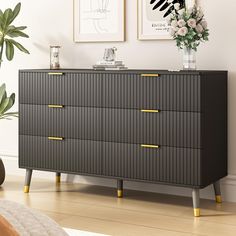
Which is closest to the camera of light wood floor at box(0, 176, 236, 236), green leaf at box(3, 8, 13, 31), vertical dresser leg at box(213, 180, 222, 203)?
light wood floor at box(0, 176, 236, 236)

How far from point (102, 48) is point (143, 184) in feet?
3.57

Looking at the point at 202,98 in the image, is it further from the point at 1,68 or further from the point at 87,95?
the point at 1,68

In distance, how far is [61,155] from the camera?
401cm

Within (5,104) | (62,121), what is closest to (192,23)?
(62,121)

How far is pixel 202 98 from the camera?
3.46 metres

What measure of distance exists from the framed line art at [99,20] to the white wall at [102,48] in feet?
0.16

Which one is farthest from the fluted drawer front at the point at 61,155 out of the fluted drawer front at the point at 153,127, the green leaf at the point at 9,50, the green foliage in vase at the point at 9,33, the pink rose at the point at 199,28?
the pink rose at the point at 199,28

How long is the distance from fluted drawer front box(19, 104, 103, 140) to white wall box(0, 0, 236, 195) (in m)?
0.58

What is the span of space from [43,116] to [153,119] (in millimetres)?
887

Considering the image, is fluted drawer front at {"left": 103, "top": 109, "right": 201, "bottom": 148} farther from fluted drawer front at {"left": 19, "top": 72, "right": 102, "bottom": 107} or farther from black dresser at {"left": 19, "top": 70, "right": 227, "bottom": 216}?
fluted drawer front at {"left": 19, "top": 72, "right": 102, "bottom": 107}

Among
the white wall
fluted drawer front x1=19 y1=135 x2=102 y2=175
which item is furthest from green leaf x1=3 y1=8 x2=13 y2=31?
fluted drawer front x1=19 y1=135 x2=102 y2=175

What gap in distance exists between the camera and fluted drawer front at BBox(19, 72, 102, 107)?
3842 mm

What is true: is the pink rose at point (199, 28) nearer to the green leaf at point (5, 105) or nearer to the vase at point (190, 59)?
the vase at point (190, 59)

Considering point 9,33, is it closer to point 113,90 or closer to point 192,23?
point 113,90
